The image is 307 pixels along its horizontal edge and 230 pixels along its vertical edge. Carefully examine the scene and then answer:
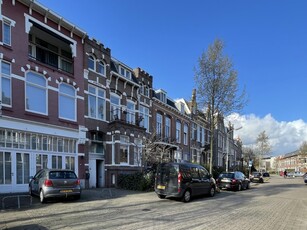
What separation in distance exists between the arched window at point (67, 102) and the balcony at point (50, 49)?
136 cm

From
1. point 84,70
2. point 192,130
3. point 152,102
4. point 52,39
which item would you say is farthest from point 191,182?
point 192,130

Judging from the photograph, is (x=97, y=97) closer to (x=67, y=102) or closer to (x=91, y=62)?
(x=91, y=62)

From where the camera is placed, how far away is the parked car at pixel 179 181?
14.6 metres

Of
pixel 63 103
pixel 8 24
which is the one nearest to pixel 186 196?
pixel 63 103

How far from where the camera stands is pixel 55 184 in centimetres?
1329

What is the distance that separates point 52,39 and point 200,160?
30.9 m

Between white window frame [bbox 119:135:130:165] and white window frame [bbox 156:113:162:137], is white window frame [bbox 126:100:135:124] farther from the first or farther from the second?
white window frame [bbox 156:113:162:137]

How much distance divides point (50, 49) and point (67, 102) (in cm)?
411

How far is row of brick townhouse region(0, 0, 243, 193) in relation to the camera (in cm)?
1706

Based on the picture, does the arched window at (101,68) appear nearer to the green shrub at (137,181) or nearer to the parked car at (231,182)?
the green shrub at (137,181)

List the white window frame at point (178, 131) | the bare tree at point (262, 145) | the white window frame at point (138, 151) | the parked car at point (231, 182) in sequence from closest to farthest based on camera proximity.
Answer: the parked car at point (231, 182) < the white window frame at point (138, 151) < the white window frame at point (178, 131) < the bare tree at point (262, 145)

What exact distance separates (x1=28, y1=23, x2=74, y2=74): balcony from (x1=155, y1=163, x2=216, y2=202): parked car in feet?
36.4

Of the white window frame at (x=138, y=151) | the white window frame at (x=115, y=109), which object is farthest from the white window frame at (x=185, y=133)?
the white window frame at (x=115, y=109)

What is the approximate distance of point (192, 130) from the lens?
4216 centimetres
